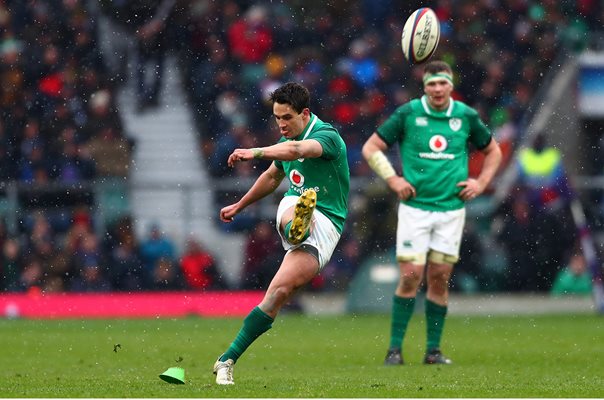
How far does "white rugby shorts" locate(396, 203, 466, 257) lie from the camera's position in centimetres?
1080

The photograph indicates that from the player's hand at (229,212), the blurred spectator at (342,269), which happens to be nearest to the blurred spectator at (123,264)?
the blurred spectator at (342,269)

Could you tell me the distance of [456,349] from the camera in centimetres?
1202

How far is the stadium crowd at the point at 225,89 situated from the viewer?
17.8 meters

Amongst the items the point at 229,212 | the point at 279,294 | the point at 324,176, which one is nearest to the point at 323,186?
the point at 324,176

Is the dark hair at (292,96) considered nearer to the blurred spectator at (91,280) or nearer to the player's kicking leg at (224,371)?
the player's kicking leg at (224,371)

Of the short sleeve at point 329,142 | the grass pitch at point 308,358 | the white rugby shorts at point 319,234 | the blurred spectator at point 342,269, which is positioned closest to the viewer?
the grass pitch at point 308,358

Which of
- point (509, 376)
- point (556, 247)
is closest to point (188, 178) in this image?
point (556, 247)

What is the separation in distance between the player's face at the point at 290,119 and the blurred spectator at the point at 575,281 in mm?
10035

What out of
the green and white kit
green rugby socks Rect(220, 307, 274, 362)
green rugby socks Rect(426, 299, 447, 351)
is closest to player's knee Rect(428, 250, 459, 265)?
green rugby socks Rect(426, 299, 447, 351)

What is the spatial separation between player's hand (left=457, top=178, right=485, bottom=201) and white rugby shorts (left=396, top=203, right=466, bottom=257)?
0.56 feet

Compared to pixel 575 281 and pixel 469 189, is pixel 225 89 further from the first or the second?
pixel 469 189

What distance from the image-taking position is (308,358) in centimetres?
1110

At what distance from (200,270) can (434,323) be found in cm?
757

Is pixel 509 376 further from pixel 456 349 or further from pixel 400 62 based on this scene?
pixel 400 62
